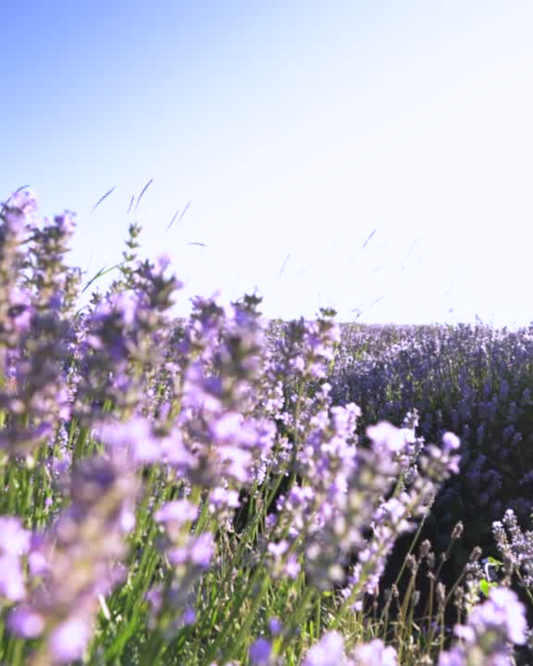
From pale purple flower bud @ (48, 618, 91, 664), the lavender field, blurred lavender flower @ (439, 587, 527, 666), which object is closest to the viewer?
pale purple flower bud @ (48, 618, 91, 664)

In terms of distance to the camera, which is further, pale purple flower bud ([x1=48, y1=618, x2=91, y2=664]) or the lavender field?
the lavender field

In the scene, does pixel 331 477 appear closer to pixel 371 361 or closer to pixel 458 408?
pixel 458 408

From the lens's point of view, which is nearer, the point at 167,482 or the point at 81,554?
the point at 81,554

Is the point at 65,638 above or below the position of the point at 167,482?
below

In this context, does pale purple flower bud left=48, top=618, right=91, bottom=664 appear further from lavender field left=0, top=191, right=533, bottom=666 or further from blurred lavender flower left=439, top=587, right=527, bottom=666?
blurred lavender flower left=439, top=587, right=527, bottom=666

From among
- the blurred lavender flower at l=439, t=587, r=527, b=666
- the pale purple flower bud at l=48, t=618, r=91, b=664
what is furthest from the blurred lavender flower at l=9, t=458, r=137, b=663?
the blurred lavender flower at l=439, t=587, r=527, b=666

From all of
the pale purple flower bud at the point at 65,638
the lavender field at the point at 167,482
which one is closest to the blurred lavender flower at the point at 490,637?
the lavender field at the point at 167,482

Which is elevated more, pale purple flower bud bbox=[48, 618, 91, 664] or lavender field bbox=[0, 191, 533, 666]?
lavender field bbox=[0, 191, 533, 666]

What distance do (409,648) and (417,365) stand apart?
14.5ft

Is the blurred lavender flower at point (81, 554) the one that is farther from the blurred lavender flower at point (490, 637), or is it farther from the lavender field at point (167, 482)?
the blurred lavender flower at point (490, 637)

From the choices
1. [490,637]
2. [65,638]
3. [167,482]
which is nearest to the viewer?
[65,638]

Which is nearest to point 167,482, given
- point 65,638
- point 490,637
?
point 490,637

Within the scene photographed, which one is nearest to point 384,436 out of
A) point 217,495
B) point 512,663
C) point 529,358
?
point 217,495

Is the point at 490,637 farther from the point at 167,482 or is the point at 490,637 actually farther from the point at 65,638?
the point at 167,482
